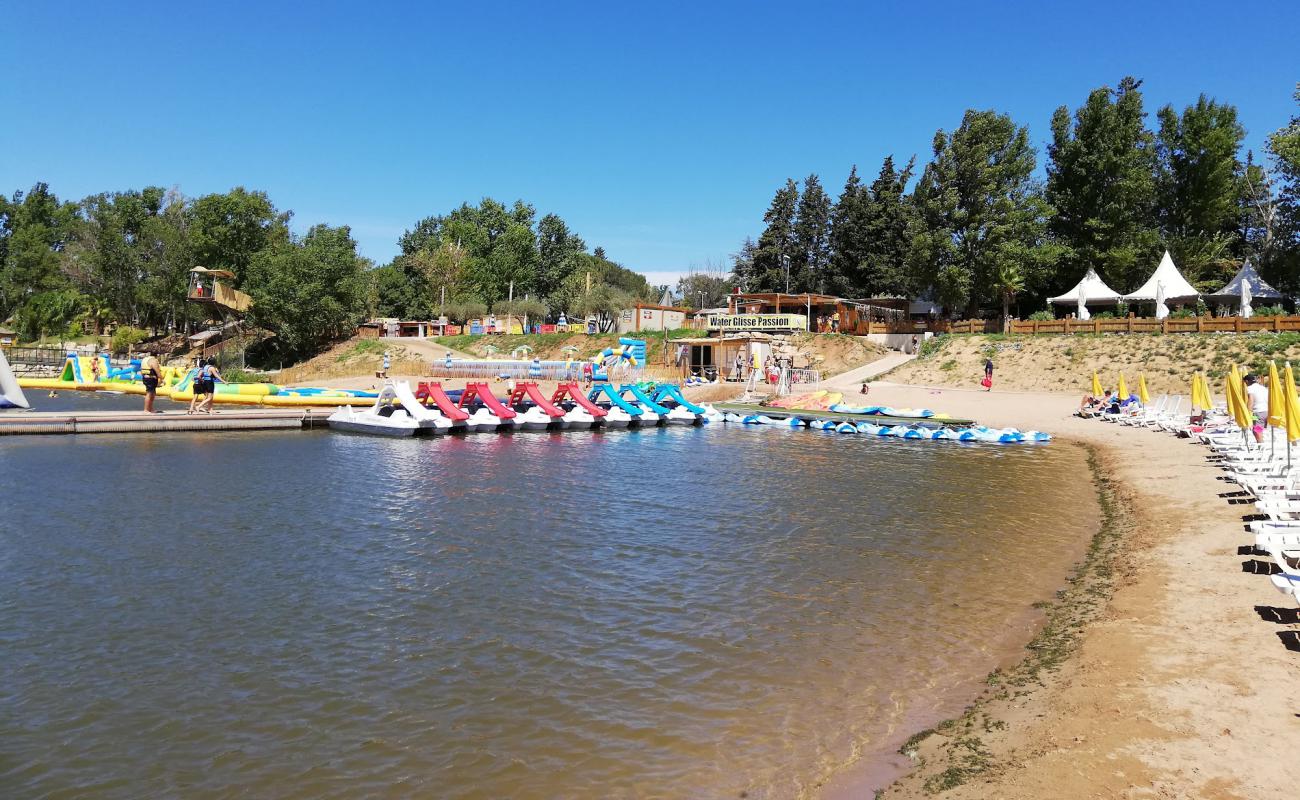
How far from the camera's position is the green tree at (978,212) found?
175ft

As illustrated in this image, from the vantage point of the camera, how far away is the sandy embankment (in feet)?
17.4

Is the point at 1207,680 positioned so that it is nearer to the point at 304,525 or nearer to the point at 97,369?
the point at 304,525

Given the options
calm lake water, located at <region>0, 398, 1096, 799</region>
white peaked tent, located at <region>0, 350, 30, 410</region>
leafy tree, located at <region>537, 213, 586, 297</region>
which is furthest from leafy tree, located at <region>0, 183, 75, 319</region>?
calm lake water, located at <region>0, 398, 1096, 799</region>

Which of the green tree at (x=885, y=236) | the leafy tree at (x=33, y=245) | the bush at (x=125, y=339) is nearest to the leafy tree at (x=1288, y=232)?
the green tree at (x=885, y=236)

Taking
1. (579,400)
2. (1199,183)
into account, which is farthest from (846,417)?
(1199,183)

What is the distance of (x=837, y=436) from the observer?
96.5 ft

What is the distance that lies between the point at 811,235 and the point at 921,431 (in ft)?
164

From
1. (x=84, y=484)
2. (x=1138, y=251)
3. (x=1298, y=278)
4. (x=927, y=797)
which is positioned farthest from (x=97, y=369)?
(x=1298, y=278)

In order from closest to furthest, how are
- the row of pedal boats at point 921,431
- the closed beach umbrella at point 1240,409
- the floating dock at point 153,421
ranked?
1. the closed beach umbrella at point 1240,409
2. the floating dock at point 153,421
3. the row of pedal boats at point 921,431

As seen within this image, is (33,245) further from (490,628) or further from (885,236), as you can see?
(490,628)

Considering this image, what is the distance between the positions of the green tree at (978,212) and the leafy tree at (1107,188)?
3.22 metres

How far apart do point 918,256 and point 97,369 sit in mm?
53776

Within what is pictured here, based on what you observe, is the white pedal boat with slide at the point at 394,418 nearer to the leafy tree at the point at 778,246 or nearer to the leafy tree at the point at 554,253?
the leafy tree at the point at 778,246

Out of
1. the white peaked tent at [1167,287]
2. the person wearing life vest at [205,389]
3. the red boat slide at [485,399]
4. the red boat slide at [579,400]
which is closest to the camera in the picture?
the person wearing life vest at [205,389]
